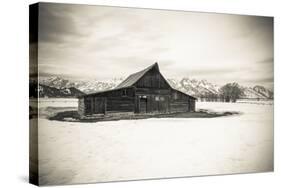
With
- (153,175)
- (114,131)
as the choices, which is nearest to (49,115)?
(114,131)

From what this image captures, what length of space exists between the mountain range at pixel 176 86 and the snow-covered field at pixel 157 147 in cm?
20

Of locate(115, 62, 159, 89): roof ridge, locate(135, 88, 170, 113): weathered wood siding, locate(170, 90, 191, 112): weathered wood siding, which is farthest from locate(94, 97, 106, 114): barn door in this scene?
locate(170, 90, 191, 112): weathered wood siding

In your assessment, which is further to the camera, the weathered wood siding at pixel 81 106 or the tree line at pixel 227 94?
the tree line at pixel 227 94

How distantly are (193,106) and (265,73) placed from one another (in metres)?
1.56

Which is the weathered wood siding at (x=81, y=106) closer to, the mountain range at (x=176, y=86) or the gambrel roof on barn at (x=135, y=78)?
the mountain range at (x=176, y=86)

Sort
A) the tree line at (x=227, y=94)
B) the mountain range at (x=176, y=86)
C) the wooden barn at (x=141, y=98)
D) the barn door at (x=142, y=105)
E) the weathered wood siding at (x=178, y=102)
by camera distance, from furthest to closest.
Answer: the tree line at (x=227, y=94)
the weathered wood siding at (x=178, y=102)
the barn door at (x=142, y=105)
the wooden barn at (x=141, y=98)
the mountain range at (x=176, y=86)

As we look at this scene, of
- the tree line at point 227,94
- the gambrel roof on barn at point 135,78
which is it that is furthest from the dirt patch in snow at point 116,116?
the gambrel roof on barn at point 135,78

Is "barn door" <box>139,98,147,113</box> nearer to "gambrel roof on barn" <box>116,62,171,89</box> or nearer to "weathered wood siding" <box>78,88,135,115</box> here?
"weathered wood siding" <box>78,88,135,115</box>

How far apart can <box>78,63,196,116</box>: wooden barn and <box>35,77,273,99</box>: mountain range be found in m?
0.08

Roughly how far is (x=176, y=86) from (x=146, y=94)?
54 cm

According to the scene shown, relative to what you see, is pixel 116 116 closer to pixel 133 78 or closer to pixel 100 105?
pixel 100 105

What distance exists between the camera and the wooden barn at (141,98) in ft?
29.1

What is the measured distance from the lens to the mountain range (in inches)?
339

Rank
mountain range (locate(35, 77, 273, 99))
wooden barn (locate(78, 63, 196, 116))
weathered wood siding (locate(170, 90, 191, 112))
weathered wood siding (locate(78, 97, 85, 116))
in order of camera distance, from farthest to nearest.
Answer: weathered wood siding (locate(170, 90, 191, 112))
wooden barn (locate(78, 63, 196, 116))
weathered wood siding (locate(78, 97, 85, 116))
mountain range (locate(35, 77, 273, 99))
